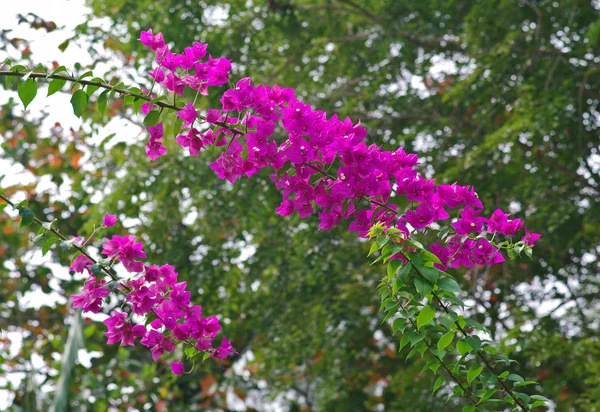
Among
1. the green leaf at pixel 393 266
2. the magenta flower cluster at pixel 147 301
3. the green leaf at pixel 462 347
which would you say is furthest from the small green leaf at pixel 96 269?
the green leaf at pixel 462 347

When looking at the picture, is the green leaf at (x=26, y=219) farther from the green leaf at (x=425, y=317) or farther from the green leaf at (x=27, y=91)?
the green leaf at (x=425, y=317)

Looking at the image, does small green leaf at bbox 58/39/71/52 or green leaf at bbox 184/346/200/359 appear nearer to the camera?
green leaf at bbox 184/346/200/359

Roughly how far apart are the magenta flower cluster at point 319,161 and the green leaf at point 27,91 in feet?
0.66

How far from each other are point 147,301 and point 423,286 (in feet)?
1.60

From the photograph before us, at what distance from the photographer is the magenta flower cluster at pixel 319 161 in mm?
1271

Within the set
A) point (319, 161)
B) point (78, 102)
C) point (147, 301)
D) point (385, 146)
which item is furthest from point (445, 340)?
point (385, 146)

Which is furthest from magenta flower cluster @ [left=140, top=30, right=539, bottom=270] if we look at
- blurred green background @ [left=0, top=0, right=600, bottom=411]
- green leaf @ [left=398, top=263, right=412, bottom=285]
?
blurred green background @ [left=0, top=0, right=600, bottom=411]

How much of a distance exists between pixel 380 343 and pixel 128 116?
1.85 metres

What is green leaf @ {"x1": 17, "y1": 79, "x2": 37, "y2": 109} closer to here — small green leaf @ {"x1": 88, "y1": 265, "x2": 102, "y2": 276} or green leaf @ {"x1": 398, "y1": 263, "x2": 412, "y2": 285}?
small green leaf @ {"x1": 88, "y1": 265, "x2": 102, "y2": 276}

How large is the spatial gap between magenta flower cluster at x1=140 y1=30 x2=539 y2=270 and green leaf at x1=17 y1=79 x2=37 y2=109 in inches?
8.0

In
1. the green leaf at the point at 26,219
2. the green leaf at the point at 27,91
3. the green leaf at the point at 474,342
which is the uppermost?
the green leaf at the point at 27,91

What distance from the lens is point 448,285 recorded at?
1.15 m

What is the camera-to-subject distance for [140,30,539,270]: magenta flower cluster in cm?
127

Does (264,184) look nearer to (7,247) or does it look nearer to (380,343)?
(380,343)
